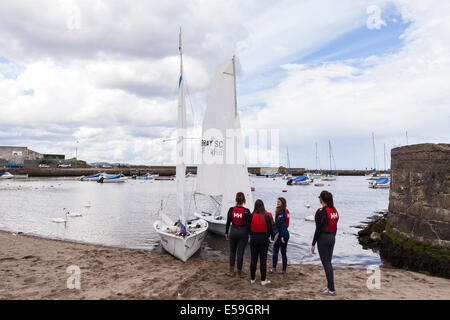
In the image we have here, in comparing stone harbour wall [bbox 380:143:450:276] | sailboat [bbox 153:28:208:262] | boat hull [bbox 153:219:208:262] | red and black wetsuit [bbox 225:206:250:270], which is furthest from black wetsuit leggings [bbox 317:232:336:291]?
boat hull [bbox 153:219:208:262]

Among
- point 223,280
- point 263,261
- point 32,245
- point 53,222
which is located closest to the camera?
point 263,261

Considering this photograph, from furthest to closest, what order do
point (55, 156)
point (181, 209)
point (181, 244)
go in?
1. point (55, 156)
2. point (181, 209)
3. point (181, 244)

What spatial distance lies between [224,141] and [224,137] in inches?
7.2

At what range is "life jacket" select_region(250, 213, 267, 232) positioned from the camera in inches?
252

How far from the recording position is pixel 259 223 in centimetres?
640

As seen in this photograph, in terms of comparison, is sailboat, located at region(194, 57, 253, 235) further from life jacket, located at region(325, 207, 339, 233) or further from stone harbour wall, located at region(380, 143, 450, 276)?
life jacket, located at region(325, 207, 339, 233)

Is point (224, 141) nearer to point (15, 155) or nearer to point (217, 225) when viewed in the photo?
point (217, 225)

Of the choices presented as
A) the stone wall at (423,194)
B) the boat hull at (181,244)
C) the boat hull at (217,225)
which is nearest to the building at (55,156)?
the boat hull at (217,225)

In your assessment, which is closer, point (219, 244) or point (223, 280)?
point (223, 280)

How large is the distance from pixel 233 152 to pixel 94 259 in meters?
6.73

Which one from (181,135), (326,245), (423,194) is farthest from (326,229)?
(423,194)
